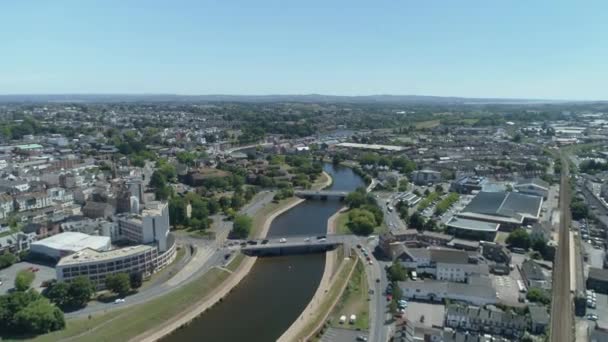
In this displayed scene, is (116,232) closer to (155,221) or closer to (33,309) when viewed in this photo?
(155,221)

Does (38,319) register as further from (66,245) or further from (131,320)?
(66,245)

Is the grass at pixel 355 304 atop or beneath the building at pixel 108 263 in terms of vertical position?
beneath

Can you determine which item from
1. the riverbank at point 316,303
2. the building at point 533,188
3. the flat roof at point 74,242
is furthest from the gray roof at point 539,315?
the building at point 533,188

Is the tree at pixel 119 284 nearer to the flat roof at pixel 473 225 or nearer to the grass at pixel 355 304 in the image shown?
the grass at pixel 355 304

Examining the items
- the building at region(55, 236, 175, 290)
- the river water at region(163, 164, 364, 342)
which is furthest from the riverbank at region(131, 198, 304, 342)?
the building at region(55, 236, 175, 290)

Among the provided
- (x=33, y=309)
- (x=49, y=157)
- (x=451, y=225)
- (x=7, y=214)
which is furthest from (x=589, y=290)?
(x=49, y=157)

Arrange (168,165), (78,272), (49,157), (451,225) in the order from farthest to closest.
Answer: (49,157) → (168,165) → (451,225) → (78,272)
